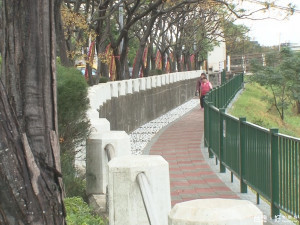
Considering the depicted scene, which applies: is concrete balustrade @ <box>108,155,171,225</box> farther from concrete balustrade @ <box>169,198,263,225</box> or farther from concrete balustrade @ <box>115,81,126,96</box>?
concrete balustrade @ <box>115,81,126,96</box>

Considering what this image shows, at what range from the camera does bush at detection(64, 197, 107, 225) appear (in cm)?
690

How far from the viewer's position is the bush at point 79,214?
22.6ft

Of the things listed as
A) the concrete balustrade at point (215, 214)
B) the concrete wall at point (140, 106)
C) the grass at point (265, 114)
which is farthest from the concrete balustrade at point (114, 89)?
the concrete balustrade at point (215, 214)

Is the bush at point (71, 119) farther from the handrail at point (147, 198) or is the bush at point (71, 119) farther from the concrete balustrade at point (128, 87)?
the concrete balustrade at point (128, 87)

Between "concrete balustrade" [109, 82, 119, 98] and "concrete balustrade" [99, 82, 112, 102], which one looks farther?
"concrete balustrade" [109, 82, 119, 98]

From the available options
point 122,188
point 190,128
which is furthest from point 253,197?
point 190,128

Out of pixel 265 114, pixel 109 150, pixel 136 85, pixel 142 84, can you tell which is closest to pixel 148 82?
pixel 142 84

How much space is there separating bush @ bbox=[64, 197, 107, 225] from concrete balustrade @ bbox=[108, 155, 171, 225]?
107cm

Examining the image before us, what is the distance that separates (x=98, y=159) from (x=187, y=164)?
5.83m

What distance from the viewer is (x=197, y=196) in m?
10.4

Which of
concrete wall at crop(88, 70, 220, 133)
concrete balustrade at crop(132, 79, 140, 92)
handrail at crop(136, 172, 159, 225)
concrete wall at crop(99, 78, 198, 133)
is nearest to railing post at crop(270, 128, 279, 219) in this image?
concrete wall at crop(88, 70, 220, 133)

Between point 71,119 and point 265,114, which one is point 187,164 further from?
point 265,114

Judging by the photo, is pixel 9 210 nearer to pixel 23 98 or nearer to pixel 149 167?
pixel 23 98

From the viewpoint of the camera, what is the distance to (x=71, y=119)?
8.98 m
